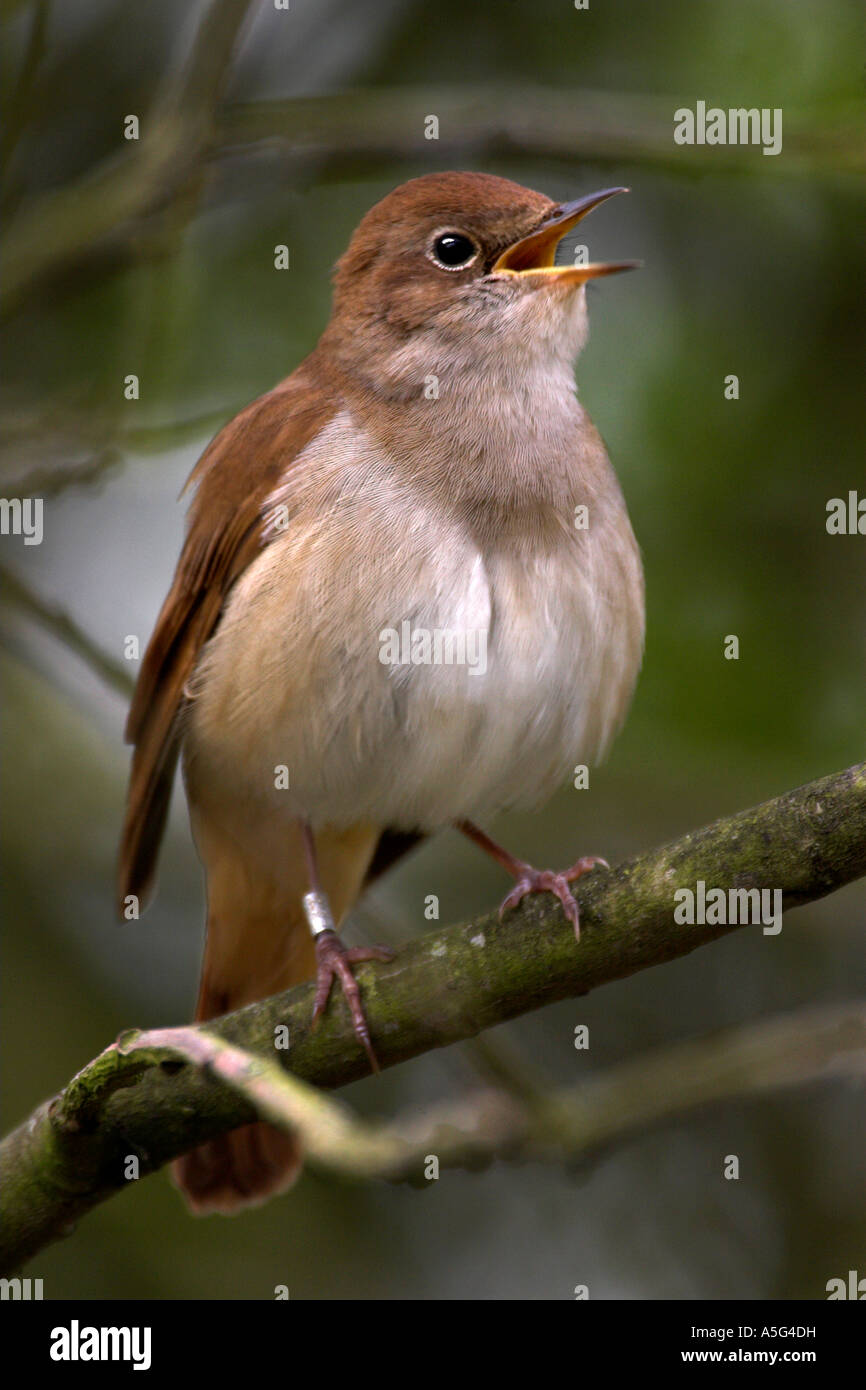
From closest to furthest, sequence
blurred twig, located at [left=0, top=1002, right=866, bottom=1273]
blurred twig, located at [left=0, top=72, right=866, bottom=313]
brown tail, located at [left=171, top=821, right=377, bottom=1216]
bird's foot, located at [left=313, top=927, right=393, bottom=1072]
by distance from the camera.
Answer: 1. blurred twig, located at [left=0, top=1002, right=866, bottom=1273]
2. bird's foot, located at [left=313, top=927, right=393, bottom=1072]
3. blurred twig, located at [left=0, top=72, right=866, bottom=313]
4. brown tail, located at [left=171, top=821, right=377, bottom=1216]

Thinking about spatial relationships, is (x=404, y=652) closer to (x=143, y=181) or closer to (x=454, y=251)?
(x=454, y=251)

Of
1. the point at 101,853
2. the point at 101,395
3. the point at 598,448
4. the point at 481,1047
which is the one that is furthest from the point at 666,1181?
the point at 101,395

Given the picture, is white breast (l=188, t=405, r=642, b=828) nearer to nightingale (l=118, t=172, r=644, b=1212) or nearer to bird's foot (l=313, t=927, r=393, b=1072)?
nightingale (l=118, t=172, r=644, b=1212)

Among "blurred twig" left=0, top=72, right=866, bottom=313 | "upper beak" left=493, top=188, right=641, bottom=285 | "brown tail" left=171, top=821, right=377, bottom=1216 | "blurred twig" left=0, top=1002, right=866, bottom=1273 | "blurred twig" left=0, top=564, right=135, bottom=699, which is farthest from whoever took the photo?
"brown tail" left=171, top=821, right=377, bottom=1216

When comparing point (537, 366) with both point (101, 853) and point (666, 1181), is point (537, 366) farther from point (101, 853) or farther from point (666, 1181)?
point (666, 1181)

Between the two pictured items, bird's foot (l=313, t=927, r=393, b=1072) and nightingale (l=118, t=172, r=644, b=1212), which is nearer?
bird's foot (l=313, t=927, r=393, b=1072)

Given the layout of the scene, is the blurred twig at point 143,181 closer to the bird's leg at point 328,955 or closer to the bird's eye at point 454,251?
the bird's eye at point 454,251

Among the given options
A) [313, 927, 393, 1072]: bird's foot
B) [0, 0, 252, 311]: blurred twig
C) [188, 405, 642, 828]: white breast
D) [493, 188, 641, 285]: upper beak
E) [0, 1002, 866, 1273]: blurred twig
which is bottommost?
[0, 1002, 866, 1273]: blurred twig

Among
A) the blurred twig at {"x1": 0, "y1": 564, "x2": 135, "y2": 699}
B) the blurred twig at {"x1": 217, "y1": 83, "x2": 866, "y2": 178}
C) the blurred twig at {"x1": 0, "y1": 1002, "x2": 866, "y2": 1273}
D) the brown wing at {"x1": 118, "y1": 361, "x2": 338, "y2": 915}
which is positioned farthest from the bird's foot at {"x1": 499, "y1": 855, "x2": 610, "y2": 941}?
the blurred twig at {"x1": 217, "y1": 83, "x2": 866, "y2": 178}
